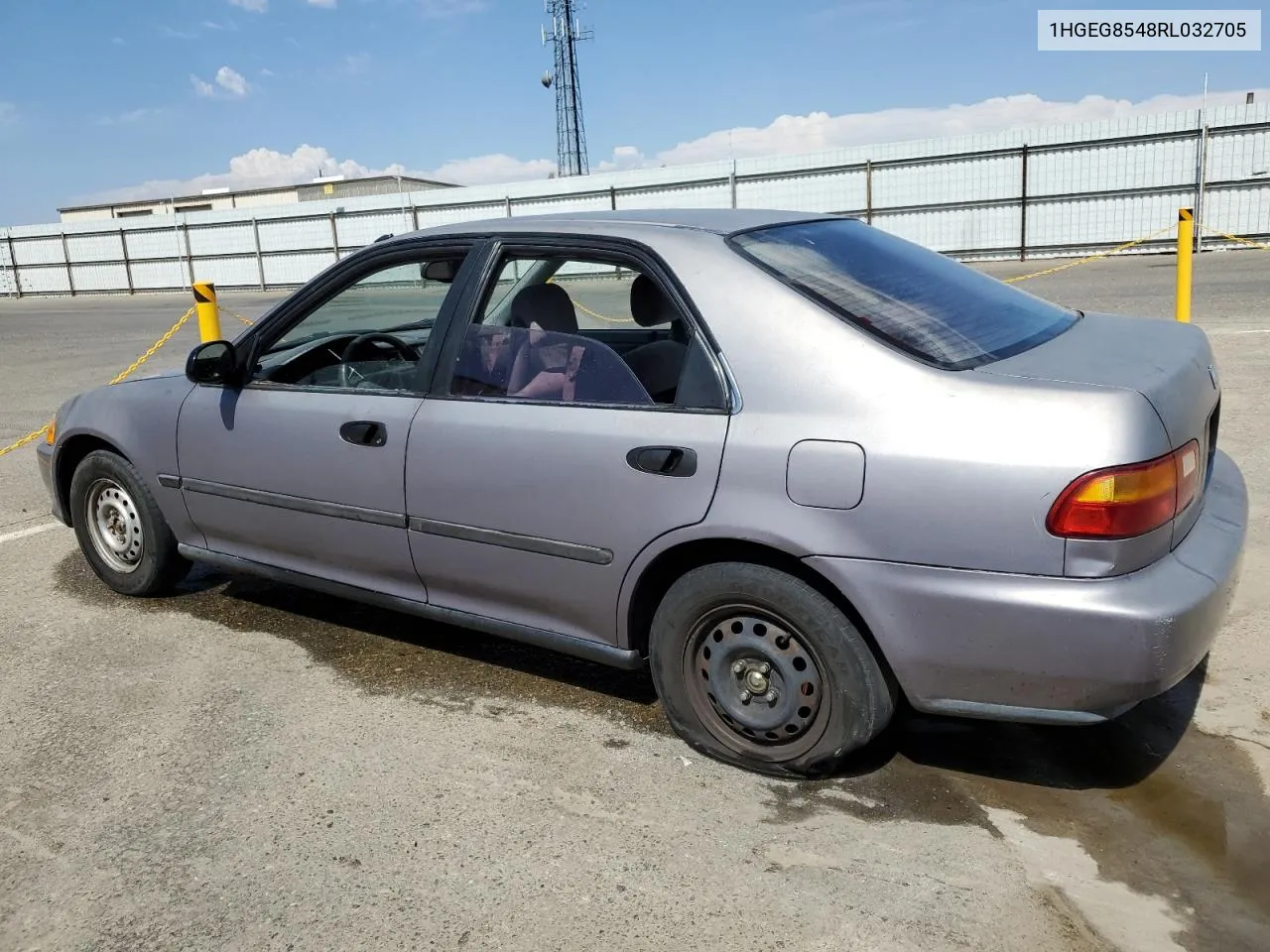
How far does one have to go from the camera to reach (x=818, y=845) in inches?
107

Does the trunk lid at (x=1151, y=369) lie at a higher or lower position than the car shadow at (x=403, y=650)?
higher

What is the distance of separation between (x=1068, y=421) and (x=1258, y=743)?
1.40 meters

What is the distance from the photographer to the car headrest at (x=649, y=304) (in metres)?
3.27

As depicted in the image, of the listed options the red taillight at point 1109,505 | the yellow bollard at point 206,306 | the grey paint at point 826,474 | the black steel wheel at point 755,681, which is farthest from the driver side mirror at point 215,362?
the yellow bollard at point 206,306

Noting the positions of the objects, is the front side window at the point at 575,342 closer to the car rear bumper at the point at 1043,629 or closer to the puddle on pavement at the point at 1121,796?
the car rear bumper at the point at 1043,629

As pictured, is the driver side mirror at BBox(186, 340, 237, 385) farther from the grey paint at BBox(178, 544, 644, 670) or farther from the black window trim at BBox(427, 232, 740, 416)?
the black window trim at BBox(427, 232, 740, 416)

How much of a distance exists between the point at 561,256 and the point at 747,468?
3.47ft

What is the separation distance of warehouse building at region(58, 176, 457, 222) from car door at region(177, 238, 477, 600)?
46503 mm

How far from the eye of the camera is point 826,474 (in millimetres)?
2715

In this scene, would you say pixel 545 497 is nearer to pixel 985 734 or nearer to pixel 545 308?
pixel 545 308

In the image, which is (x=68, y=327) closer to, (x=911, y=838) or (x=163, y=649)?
(x=163, y=649)

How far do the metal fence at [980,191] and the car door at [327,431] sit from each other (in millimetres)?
15707

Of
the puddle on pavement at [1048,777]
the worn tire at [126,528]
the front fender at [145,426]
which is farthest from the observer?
the worn tire at [126,528]

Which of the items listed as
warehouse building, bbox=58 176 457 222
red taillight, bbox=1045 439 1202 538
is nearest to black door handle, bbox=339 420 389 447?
red taillight, bbox=1045 439 1202 538
